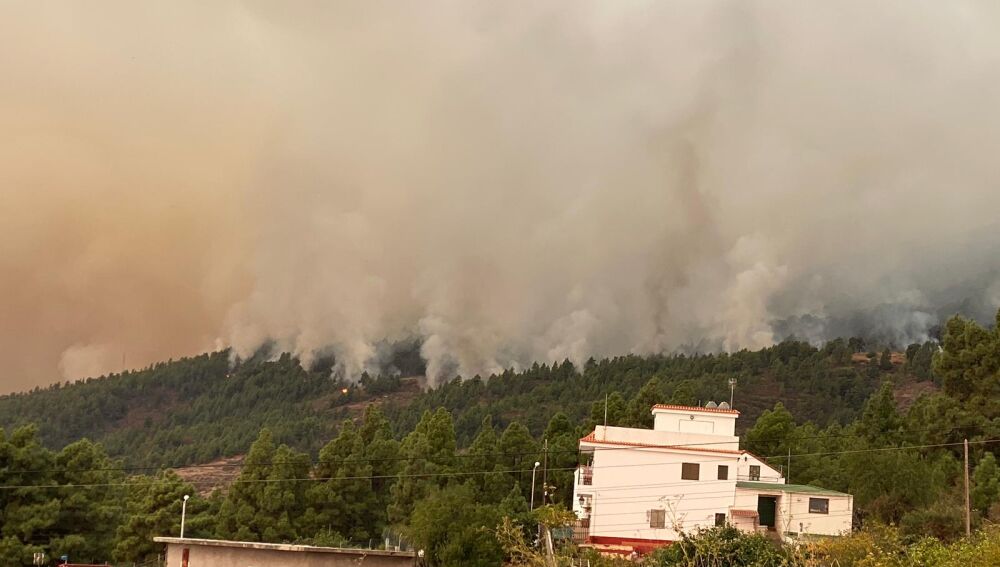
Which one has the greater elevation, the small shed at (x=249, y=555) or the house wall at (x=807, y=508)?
the house wall at (x=807, y=508)

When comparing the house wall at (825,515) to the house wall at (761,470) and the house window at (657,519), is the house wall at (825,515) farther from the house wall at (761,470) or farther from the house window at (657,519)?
the house wall at (761,470)

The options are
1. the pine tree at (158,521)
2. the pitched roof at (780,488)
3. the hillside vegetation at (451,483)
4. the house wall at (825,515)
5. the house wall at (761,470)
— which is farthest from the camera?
the house wall at (761,470)

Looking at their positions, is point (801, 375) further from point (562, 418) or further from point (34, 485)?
point (34, 485)

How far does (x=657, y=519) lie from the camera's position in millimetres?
54594

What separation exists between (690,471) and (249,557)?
2658 centimetres

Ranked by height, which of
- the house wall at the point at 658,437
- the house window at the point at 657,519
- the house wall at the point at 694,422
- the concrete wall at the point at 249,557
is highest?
the house wall at the point at 694,422

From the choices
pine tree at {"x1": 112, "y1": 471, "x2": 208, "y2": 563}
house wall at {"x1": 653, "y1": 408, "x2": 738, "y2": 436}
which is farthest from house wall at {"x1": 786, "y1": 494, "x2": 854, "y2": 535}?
pine tree at {"x1": 112, "y1": 471, "x2": 208, "y2": 563}

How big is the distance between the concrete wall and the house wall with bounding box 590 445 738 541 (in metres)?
21.7

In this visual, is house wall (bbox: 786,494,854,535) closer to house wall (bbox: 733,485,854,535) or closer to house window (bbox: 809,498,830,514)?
house wall (bbox: 733,485,854,535)

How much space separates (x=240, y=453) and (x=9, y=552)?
128 m

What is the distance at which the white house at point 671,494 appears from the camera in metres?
54.6

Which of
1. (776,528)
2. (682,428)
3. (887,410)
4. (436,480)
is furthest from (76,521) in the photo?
(887,410)

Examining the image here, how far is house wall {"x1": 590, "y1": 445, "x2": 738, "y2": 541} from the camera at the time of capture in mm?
54656

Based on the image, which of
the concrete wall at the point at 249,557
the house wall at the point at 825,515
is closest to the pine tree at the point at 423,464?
the house wall at the point at 825,515
